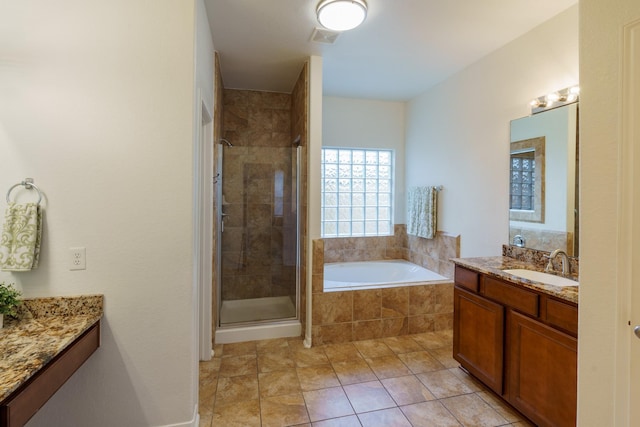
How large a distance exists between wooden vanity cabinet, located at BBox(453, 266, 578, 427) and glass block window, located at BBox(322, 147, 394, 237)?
1967 mm

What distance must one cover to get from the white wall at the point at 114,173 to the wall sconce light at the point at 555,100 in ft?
8.16

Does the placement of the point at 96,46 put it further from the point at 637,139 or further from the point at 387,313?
the point at 387,313

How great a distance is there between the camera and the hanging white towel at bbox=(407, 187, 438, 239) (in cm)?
362

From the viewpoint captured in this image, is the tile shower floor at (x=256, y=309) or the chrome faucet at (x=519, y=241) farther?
the tile shower floor at (x=256, y=309)

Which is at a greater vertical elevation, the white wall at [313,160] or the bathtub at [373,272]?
the white wall at [313,160]

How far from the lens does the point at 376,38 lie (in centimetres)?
254

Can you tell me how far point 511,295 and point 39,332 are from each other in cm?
255

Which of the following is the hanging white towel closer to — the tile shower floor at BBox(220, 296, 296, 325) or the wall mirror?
the wall mirror

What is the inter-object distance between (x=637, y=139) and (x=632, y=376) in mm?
829

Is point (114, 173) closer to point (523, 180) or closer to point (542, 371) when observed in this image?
point (542, 371)

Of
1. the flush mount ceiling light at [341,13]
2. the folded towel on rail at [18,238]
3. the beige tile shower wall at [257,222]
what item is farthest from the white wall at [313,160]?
the folded towel on rail at [18,238]

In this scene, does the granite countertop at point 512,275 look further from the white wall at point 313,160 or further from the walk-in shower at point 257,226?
the walk-in shower at point 257,226

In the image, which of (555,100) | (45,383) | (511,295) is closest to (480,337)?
(511,295)

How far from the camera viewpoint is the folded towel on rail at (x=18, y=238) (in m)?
1.48
